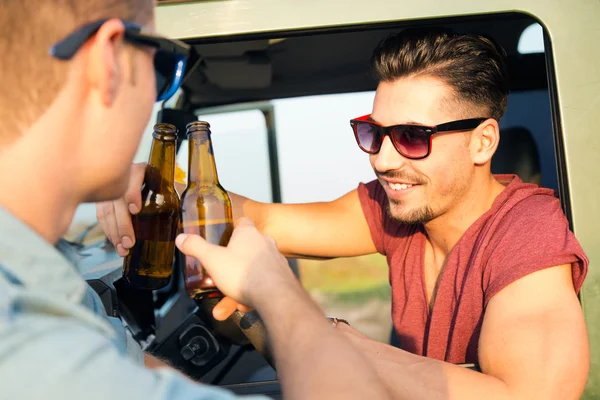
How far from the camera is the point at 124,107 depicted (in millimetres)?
844

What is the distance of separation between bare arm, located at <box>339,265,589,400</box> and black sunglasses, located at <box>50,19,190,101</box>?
794mm

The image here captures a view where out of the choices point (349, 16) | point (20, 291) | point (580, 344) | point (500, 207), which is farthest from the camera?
point (500, 207)

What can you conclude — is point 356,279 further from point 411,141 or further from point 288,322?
point 288,322

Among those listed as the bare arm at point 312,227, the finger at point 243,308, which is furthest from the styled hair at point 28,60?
the bare arm at point 312,227

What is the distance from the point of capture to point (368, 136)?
2.13 m

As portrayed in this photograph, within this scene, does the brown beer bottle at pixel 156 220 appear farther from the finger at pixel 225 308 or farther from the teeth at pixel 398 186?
the teeth at pixel 398 186

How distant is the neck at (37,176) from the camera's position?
76 centimetres

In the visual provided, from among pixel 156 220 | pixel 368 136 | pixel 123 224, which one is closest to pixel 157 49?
pixel 123 224

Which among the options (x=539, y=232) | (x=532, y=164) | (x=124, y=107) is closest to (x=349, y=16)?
(x=539, y=232)

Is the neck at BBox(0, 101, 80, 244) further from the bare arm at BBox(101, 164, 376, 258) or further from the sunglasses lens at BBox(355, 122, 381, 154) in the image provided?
the bare arm at BBox(101, 164, 376, 258)

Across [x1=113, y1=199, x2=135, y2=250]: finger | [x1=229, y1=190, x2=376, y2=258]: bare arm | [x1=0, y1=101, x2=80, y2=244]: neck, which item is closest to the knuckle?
[x1=113, y1=199, x2=135, y2=250]: finger

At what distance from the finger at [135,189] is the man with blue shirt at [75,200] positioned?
2.14 ft

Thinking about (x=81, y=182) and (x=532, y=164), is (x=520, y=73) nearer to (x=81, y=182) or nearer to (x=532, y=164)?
(x=532, y=164)

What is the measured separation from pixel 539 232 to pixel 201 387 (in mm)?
1194
